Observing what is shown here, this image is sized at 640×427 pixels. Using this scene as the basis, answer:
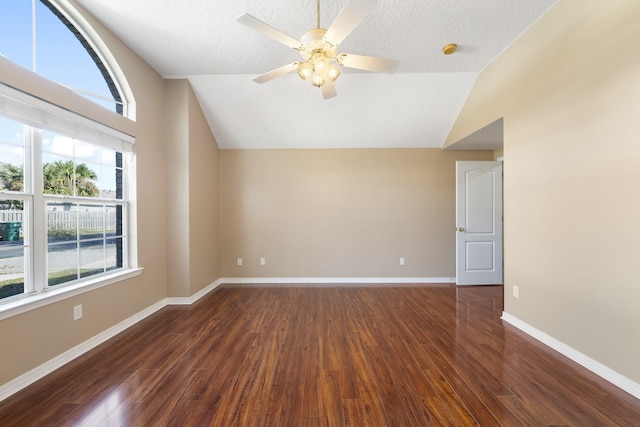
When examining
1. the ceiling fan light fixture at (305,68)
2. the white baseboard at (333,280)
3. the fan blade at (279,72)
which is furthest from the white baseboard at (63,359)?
the ceiling fan light fixture at (305,68)

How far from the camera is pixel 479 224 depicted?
3939 mm

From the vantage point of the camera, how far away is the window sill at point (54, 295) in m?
1.60

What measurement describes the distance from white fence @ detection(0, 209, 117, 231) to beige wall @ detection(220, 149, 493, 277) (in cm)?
179

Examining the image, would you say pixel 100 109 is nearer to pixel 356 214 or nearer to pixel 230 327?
pixel 230 327

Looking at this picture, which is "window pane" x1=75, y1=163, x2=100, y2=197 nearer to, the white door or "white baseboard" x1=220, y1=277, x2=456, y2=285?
"white baseboard" x1=220, y1=277, x2=456, y2=285

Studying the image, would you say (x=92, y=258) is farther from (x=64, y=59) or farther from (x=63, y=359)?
(x=64, y=59)

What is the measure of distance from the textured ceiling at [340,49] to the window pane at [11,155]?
1.29 metres

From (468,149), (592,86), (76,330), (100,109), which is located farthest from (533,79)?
(76,330)

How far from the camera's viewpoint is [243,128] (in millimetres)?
3854

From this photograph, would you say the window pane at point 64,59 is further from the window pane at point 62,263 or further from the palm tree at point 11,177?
the window pane at point 62,263

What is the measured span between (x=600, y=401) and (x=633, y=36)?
7.96ft

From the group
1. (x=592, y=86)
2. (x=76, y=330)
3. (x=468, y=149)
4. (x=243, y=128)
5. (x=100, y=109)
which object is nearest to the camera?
(x=592, y=86)

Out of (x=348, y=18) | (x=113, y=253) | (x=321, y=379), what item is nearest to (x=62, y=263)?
(x=113, y=253)

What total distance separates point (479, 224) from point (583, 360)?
2355mm
